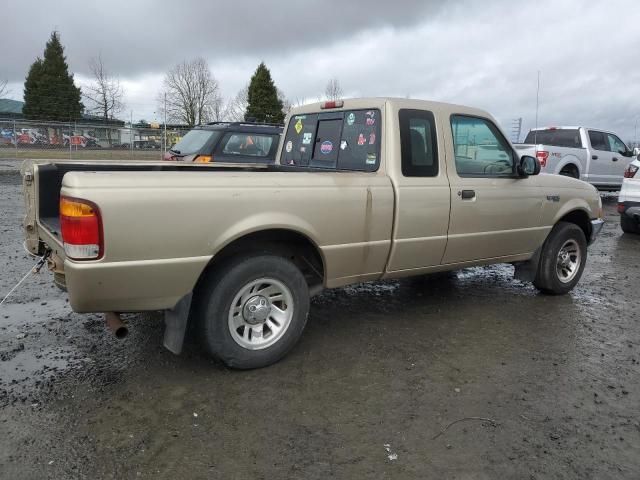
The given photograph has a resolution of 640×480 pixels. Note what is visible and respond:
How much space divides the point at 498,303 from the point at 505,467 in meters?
2.91

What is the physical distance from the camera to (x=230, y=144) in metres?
9.57

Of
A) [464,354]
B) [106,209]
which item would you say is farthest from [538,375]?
[106,209]

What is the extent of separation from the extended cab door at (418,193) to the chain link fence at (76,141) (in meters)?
22.8

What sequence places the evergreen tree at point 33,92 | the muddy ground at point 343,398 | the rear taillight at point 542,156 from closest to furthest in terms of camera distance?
1. the muddy ground at point 343,398
2. the rear taillight at point 542,156
3. the evergreen tree at point 33,92

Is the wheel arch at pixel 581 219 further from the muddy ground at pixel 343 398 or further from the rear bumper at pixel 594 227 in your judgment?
the muddy ground at pixel 343 398

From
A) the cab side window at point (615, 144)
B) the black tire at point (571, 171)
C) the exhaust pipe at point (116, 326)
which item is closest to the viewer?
the exhaust pipe at point (116, 326)

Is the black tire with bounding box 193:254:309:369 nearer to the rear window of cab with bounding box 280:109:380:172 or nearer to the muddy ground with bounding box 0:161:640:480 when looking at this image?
the muddy ground with bounding box 0:161:640:480

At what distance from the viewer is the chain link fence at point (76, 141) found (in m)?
26.0

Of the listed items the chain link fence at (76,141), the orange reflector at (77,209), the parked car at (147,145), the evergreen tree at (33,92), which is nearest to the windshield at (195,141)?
the orange reflector at (77,209)

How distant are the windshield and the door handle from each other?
602cm

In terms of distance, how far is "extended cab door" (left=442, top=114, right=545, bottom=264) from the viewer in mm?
4531

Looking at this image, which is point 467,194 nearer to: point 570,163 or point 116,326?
point 116,326

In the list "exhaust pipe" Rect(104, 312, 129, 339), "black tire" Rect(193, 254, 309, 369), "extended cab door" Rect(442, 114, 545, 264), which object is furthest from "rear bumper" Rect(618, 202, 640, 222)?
"exhaust pipe" Rect(104, 312, 129, 339)

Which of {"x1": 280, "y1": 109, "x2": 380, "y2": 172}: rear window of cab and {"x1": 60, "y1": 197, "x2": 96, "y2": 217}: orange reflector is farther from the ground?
{"x1": 280, "y1": 109, "x2": 380, "y2": 172}: rear window of cab
